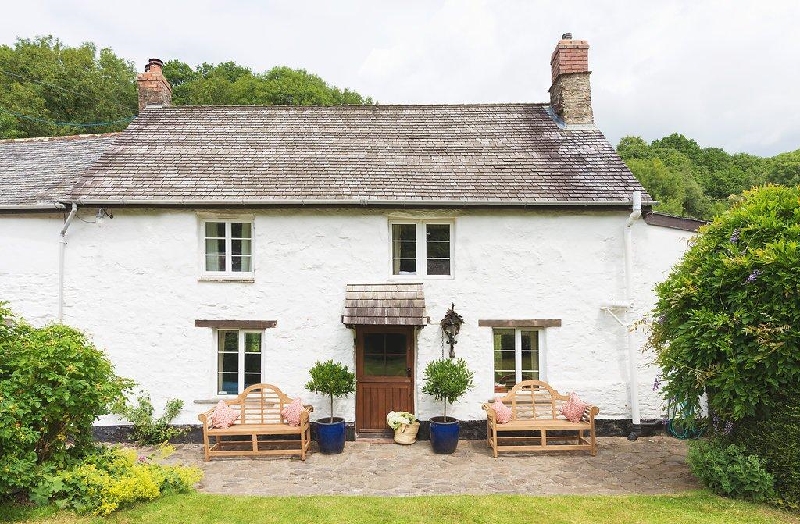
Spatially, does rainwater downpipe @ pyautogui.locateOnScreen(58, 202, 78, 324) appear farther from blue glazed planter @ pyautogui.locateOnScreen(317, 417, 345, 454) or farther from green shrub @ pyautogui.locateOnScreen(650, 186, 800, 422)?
green shrub @ pyautogui.locateOnScreen(650, 186, 800, 422)

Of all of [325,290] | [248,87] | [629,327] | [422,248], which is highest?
[248,87]

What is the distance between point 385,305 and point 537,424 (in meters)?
3.59

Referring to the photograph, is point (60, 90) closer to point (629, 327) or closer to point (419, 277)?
point (419, 277)

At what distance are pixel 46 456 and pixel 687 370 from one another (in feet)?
29.3

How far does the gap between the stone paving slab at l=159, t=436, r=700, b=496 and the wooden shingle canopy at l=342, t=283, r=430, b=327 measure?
247 cm

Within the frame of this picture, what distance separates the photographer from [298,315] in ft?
33.6

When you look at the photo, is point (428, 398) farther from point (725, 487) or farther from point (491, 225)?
point (725, 487)

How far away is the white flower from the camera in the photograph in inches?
386

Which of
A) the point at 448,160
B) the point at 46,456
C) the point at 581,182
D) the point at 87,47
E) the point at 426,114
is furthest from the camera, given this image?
the point at 87,47

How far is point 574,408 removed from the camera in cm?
940

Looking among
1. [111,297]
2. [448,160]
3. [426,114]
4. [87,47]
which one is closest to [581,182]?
[448,160]

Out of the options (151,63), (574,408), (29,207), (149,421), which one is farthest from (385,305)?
(151,63)

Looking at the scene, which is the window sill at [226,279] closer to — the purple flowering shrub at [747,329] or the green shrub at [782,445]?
the purple flowering shrub at [747,329]

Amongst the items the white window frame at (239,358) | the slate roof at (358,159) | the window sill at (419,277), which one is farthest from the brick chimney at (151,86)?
the window sill at (419,277)
